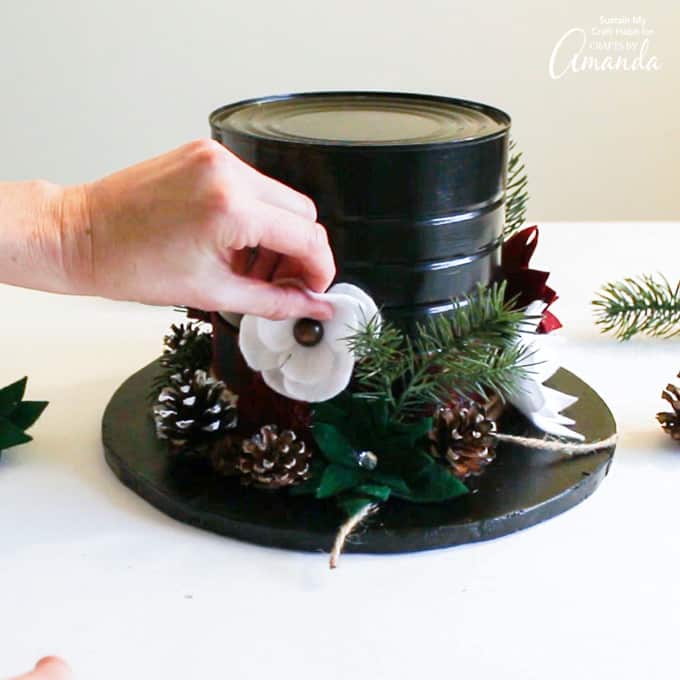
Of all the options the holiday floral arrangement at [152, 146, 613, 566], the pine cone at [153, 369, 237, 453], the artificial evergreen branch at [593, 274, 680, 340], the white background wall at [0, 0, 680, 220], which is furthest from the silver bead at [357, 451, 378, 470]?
the white background wall at [0, 0, 680, 220]

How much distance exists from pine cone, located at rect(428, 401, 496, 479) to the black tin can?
7cm

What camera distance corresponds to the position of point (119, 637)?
586mm

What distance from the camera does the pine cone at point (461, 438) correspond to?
710 mm

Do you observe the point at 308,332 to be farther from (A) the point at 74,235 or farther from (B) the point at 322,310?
(A) the point at 74,235

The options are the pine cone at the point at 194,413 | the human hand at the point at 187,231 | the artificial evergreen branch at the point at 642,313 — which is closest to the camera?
the human hand at the point at 187,231

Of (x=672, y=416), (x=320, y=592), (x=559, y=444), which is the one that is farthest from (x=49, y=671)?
(x=672, y=416)

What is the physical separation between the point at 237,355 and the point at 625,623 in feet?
1.09

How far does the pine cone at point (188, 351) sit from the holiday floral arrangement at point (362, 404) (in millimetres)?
91

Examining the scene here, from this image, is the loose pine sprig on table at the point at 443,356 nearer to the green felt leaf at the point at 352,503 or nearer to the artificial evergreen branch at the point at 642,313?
the green felt leaf at the point at 352,503

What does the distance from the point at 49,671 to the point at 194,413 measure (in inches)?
10.2

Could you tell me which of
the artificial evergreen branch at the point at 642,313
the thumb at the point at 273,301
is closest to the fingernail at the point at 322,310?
the thumb at the point at 273,301

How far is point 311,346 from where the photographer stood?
714mm

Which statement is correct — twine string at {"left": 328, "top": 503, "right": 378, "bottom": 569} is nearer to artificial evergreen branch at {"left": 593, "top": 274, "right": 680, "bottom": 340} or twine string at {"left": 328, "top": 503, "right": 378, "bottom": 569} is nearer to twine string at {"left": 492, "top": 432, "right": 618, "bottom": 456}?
twine string at {"left": 492, "top": 432, "right": 618, "bottom": 456}

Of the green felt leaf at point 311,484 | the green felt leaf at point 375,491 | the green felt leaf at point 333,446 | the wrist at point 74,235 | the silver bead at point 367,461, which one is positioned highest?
the wrist at point 74,235
